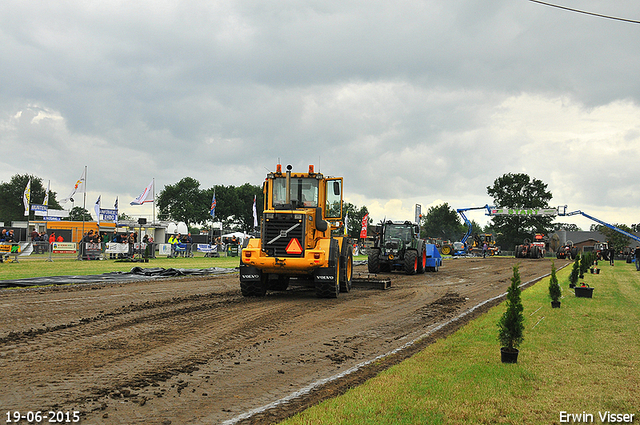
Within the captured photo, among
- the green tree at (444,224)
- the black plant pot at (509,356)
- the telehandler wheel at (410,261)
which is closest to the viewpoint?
the black plant pot at (509,356)

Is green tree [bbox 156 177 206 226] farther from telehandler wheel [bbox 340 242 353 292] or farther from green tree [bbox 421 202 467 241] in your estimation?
telehandler wheel [bbox 340 242 353 292]

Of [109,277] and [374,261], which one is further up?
[374,261]

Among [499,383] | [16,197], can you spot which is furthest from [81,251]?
[16,197]

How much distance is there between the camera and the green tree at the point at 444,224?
379 feet

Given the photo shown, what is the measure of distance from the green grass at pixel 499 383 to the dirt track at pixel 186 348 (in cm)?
43

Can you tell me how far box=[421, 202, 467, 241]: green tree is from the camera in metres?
116

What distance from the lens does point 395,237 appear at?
907 inches

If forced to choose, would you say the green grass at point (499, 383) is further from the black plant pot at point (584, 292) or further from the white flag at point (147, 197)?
the white flag at point (147, 197)

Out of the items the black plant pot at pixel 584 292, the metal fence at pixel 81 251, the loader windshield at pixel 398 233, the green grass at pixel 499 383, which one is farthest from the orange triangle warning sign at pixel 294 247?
the metal fence at pixel 81 251

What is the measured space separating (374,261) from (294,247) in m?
11.5

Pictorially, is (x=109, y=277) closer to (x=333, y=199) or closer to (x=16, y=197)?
(x=333, y=199)

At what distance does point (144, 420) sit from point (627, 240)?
79890 mm

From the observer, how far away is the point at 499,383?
503 cm

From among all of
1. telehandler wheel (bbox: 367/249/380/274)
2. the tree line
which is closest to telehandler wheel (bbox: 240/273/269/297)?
telehandler wheel (bbox: 367/249/380/274)
